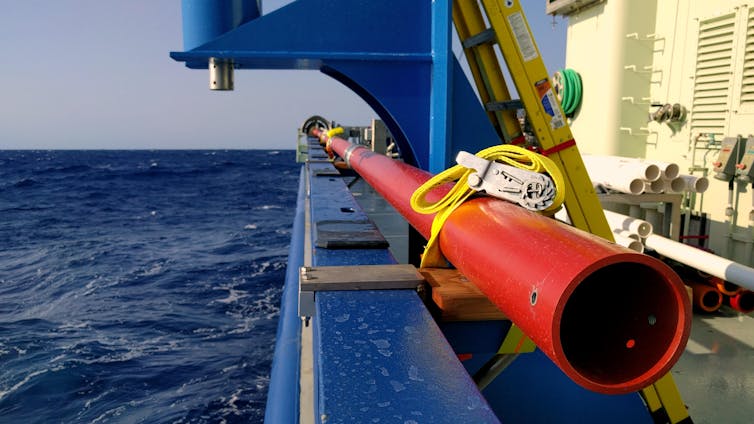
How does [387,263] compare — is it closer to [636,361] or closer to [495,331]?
[495,331]

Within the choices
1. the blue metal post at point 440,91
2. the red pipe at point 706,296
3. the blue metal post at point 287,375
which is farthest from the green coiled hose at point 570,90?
the blue metal post at point 287,375

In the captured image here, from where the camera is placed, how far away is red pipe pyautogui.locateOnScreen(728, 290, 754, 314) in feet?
18.5

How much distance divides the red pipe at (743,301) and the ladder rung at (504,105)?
363 centimetres

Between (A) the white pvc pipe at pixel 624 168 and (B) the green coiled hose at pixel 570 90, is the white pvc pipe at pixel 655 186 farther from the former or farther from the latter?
(B) the green coiled hose at pixel 570 90

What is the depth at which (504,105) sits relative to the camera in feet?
12.5

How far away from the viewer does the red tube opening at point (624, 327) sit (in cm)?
133

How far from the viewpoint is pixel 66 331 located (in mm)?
8727

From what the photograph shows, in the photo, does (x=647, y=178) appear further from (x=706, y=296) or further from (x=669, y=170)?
(x=706, y=296)

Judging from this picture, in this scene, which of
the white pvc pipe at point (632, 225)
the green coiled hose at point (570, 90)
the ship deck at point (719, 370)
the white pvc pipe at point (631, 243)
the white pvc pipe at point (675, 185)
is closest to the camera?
the ship deck at point (719, 370)

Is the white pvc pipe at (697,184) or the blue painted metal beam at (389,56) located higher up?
the blue painted metal beam at (389,56)

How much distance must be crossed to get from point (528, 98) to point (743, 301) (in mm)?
3922

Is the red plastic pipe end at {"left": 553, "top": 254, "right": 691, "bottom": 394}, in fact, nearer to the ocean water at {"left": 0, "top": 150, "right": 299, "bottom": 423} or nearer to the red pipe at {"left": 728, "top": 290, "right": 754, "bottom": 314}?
the red pipe at {"left": 728, "top": 290, "right": 754, "bottom": 314}

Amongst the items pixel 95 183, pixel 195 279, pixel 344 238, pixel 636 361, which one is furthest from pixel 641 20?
pixel 95 183

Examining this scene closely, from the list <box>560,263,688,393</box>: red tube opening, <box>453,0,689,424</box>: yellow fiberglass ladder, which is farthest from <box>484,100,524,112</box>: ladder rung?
<box>560,263,688,393</box>: red tube opening
